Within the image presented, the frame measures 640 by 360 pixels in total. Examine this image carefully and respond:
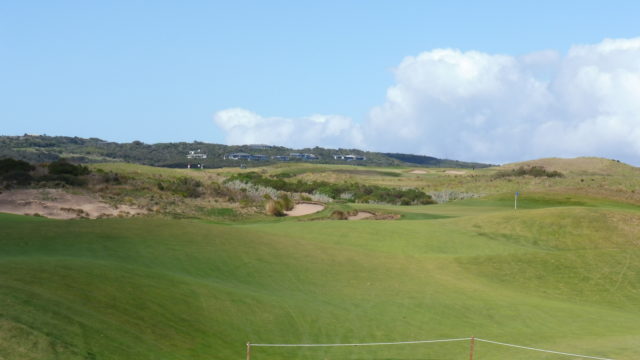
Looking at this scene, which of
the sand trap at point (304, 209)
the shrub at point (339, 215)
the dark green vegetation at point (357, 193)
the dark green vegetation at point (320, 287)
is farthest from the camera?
the dark green vegetation at point (357, 193)

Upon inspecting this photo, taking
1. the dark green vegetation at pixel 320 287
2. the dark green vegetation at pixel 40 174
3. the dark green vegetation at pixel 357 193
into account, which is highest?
the dark green vegetation at pixel 40 174

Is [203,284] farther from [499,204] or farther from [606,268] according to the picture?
[499,204]

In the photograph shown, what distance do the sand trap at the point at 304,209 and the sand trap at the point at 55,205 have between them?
11851 millimetres

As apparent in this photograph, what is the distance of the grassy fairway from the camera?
15.6 m

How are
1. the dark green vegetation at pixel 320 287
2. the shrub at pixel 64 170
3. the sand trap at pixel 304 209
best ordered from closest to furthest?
the dark green vegetation at pixel 320 287, the sand trap at pixel 304 209, the shrub at pixel 64 170

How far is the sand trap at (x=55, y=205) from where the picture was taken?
4747 centimetres

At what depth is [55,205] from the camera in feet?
161

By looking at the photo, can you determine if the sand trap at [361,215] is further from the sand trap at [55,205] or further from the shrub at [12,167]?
the shrub at [12,167]

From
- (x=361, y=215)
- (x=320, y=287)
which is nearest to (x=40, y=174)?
(x=361, y=215)

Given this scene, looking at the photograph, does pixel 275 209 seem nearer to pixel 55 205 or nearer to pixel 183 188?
pixel 183 188

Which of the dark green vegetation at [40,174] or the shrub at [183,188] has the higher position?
the dark green vegetation at [40,174]

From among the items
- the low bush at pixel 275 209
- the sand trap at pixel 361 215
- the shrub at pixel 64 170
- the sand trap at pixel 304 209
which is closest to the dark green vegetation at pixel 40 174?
the shrub at pixel 64 170

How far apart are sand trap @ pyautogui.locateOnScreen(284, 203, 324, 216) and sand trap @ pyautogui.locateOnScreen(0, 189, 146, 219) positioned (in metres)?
11.9

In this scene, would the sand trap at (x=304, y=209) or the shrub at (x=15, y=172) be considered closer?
the shrub at (x=15, y=172)
